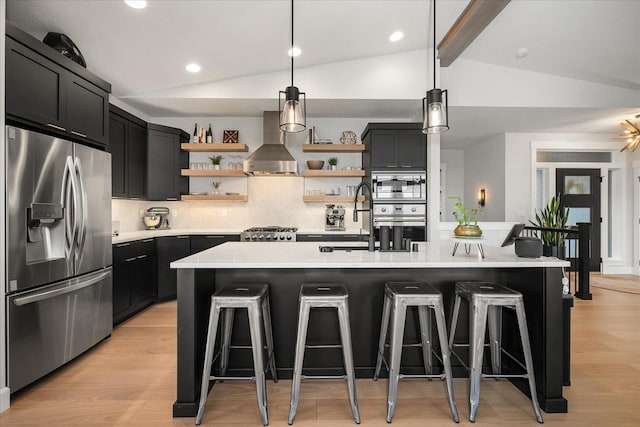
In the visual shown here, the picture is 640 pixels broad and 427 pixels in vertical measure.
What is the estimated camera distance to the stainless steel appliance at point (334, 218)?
5.16 metres

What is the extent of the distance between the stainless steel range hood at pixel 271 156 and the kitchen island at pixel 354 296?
2002mm

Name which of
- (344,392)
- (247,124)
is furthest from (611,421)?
(247,124)

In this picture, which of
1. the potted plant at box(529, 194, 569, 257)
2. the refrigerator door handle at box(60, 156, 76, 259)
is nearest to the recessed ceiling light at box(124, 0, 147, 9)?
the refrigerator door handle at box(60, 156, 76, 259)

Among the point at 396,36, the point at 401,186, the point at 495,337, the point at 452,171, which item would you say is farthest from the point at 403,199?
the point at 452,171

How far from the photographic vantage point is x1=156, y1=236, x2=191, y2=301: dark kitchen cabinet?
431 cm

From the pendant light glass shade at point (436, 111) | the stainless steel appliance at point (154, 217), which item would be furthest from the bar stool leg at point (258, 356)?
the stainless steel appliance at point (154, 217)

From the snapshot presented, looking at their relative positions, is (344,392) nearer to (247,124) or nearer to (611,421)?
(611,421)

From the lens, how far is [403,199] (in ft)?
15.2

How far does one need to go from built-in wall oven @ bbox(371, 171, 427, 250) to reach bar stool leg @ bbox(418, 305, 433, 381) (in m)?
2.34

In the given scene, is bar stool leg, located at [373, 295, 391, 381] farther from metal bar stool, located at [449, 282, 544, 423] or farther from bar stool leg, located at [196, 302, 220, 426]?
bar stool leg, located at [196, 302, 220, 426]

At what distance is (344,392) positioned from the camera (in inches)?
89.0

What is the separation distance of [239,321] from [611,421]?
7.72 feet

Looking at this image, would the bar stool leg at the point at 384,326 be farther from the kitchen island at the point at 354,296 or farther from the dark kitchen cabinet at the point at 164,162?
the dark kitchen cabinet at the point at 164,162

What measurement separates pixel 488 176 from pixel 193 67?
19.8 ft
